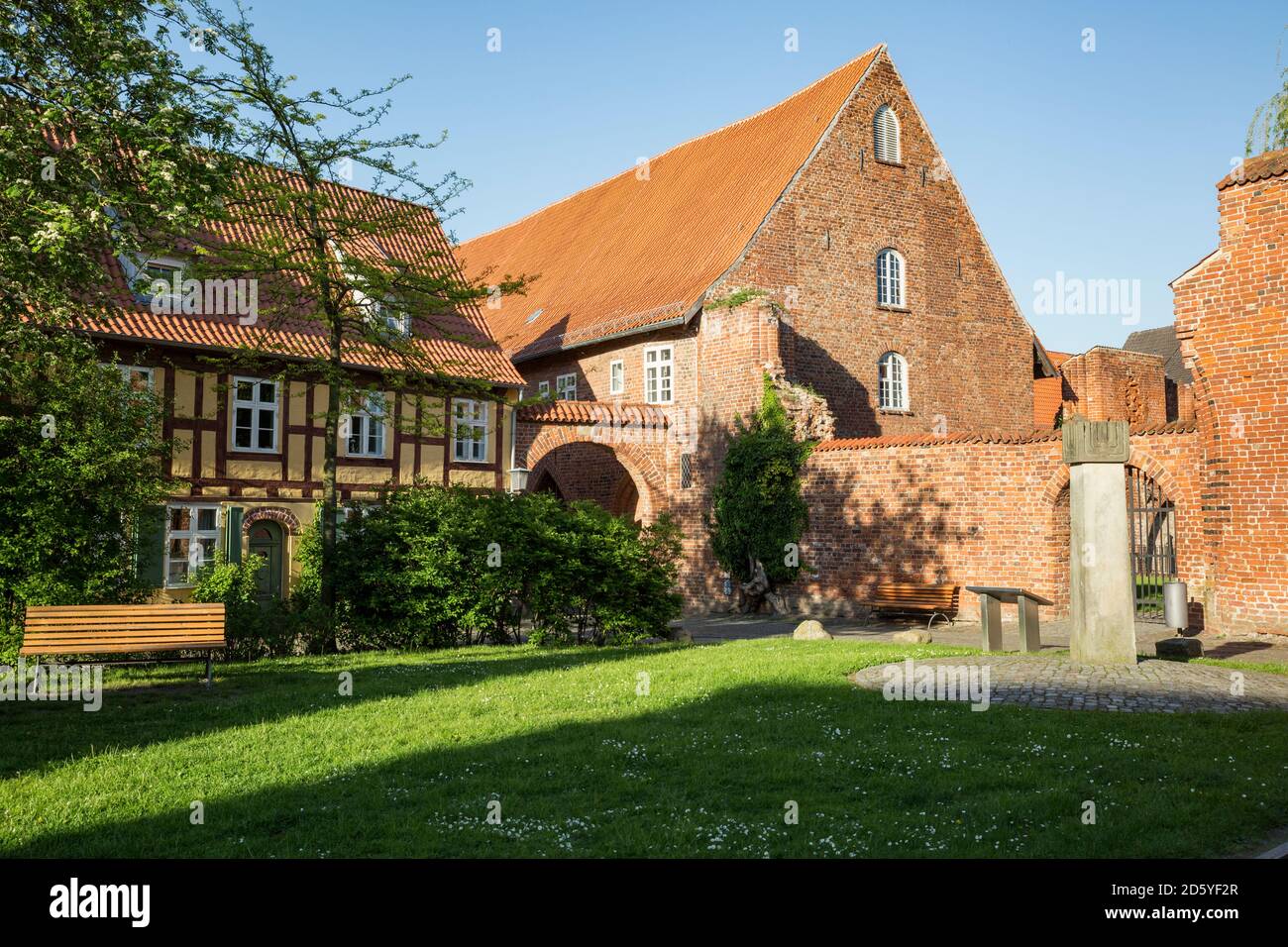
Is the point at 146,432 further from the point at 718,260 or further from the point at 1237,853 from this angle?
the point at 718,260

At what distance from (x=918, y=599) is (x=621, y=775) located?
1308 cm

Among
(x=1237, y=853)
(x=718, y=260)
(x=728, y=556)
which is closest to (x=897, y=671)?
(x=1237, y=853)

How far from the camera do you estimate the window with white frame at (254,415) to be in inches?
749

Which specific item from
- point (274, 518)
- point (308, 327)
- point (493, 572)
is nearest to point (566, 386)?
point (308, 327)

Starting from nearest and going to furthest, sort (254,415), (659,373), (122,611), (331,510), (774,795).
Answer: (774,795), (122,611), (331,510), (254,415), (659,373)

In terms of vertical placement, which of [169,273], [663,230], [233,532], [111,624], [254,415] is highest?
[663,230]

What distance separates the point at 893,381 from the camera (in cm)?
2545

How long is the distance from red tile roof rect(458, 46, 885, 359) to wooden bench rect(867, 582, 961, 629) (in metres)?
7.71

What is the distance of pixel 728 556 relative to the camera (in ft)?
72.0

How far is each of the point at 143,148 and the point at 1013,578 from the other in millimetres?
14932

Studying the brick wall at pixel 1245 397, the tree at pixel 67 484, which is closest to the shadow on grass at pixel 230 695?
the tree at pixel 67 484

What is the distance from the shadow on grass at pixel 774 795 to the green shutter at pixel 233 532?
40.0 ft

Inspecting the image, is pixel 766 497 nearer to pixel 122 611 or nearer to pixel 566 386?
pixel 566 386

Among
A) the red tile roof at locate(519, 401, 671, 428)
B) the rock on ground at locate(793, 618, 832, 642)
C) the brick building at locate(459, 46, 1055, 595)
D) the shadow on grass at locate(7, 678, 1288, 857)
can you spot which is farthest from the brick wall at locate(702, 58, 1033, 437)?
the shadow on grass at locate(7, 678, 1288, 857)
